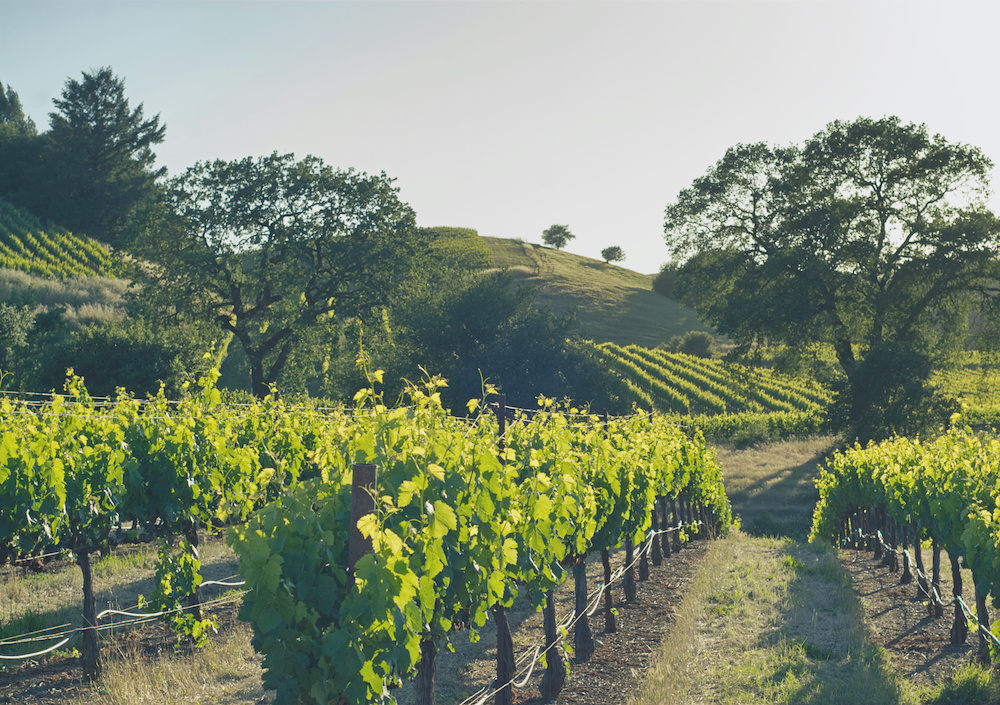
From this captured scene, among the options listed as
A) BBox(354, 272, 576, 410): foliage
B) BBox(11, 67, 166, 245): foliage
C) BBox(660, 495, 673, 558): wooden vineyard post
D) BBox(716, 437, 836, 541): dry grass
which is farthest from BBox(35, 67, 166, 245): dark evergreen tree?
BBox(660, 495, 673, 558): wooden vineyard post

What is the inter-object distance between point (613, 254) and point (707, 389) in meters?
66.4

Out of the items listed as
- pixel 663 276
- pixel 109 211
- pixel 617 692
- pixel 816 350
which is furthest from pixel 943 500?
pixel 663 276

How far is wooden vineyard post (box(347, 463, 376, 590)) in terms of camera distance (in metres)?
3.39

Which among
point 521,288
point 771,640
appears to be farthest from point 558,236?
point 771,640

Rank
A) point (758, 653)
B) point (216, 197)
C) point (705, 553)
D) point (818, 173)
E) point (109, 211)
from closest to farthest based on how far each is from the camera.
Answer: point (758, 653) → point (705, 553) → point (216, 197) → point (818, 173) → point (109, 211)

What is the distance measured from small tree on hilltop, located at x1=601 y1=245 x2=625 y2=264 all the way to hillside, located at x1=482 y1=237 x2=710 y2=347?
25.6 feet

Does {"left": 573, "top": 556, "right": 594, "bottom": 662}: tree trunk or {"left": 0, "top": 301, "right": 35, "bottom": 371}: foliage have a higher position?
{"left": 0, "top": 301, "right": 35, "bottom": 371}: foliage

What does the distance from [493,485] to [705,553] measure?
37.1 ft

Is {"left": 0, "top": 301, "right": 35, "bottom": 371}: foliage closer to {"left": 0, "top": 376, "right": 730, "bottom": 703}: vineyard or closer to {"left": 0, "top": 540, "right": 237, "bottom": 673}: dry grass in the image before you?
{"left": 0, "top": 540, "right": 237, "bottom": 673}: dry grass

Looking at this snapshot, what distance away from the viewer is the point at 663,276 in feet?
281

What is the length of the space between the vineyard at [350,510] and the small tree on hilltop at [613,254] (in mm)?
96345

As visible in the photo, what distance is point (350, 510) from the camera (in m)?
3.73

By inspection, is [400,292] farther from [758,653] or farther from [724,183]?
[758,653]

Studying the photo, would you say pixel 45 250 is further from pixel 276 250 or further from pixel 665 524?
pixel 665 524
